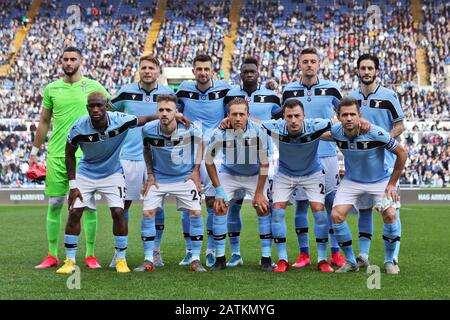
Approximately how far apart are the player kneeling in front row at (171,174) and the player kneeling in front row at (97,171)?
26 centimetres

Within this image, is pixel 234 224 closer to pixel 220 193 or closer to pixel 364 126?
pixel 220 193

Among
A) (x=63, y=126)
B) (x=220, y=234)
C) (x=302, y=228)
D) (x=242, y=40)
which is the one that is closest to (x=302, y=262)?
(x=302, y=228)

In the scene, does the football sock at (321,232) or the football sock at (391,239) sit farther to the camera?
the football sock at (321,232)

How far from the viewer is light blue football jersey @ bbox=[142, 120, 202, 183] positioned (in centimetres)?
848

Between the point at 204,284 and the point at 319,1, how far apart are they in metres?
35.7

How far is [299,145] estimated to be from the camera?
8.38 m

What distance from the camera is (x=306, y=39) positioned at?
38.3m

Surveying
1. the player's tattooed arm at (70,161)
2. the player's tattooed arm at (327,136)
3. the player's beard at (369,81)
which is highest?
the player's beard at (369,81)

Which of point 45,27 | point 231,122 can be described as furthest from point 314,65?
point 45,27

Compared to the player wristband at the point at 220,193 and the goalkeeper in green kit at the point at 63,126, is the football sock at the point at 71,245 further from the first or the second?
the player wristband at the point at 220,193

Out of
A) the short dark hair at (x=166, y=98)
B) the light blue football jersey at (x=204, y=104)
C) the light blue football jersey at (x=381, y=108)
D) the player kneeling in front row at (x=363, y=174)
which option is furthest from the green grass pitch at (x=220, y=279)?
the short dark hair at (x=166, y=98)

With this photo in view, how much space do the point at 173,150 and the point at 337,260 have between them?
2352 millimetres

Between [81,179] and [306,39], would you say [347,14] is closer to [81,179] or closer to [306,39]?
[306,39]

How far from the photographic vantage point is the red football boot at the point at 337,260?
8.97 metres
